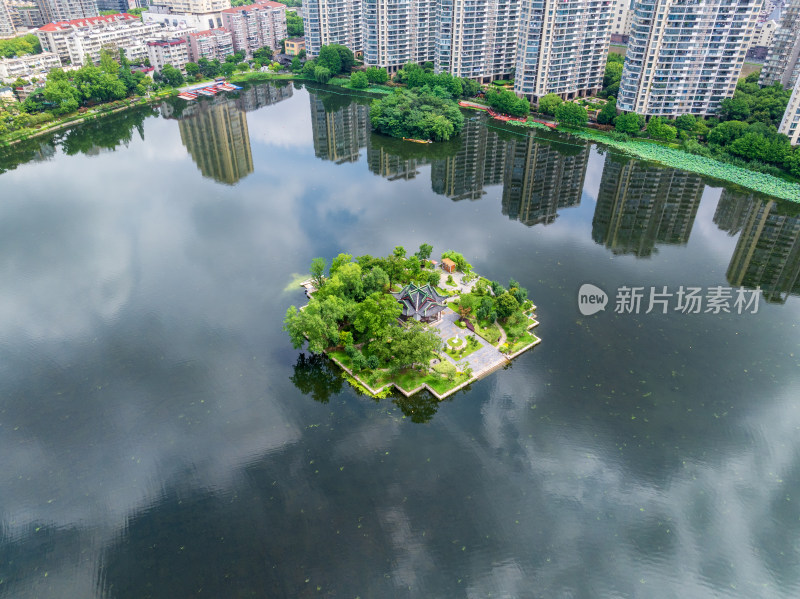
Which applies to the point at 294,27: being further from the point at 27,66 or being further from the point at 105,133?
the point at 105,133

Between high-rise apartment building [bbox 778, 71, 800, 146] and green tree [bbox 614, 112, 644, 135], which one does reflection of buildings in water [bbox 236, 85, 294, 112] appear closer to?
green tree [bbox 614, 112, 644, 135]

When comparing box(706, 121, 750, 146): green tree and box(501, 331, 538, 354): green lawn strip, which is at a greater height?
box(706, 121, 750, 146): green tree

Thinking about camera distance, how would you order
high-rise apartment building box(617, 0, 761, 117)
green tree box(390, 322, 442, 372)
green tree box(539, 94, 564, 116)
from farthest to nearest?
1. green tree box(539, 94, 564, 116)
2. high-rise apartment building box(617, 0, 761, 117)
3. green tree box(390, 322, 442, 372)

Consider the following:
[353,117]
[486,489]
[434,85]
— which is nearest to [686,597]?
[486,489]

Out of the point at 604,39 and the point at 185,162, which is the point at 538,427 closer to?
the point at 185,162

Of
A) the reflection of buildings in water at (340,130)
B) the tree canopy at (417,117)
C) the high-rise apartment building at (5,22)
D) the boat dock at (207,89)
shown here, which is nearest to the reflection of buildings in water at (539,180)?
the tree canopy at (417,117)

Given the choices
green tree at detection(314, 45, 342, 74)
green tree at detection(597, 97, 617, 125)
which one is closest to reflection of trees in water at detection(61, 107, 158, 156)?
green tree at detection(314, 45, 342, 74)

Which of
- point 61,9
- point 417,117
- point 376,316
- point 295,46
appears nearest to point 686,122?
point 417,117
